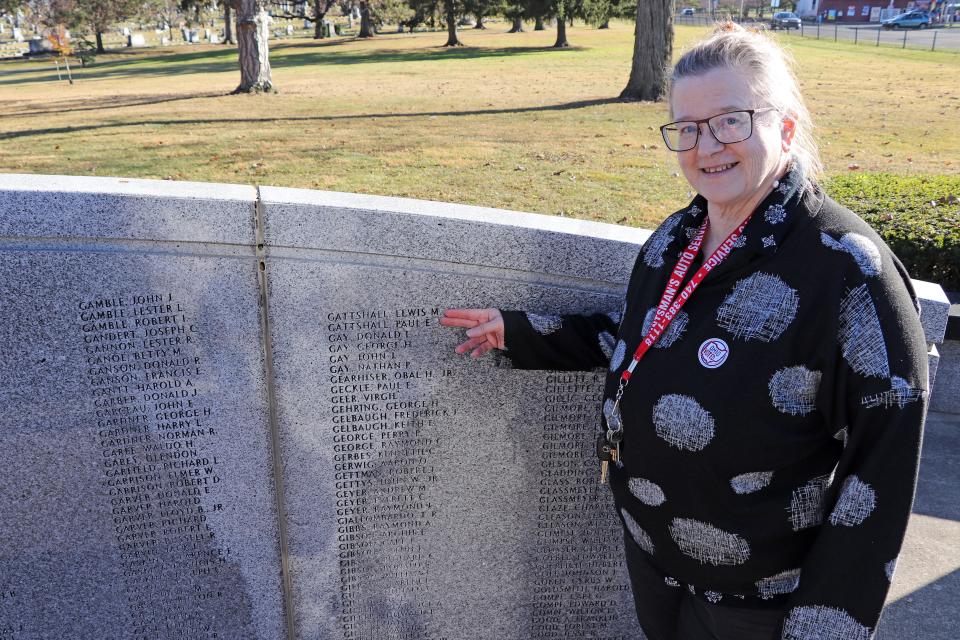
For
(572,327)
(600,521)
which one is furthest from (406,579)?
(572,327)

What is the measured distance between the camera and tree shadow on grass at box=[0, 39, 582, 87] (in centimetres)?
3072

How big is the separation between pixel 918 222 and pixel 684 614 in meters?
4.04

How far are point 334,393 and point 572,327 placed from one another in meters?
0.87

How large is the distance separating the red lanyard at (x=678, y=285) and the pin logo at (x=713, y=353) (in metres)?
0.13

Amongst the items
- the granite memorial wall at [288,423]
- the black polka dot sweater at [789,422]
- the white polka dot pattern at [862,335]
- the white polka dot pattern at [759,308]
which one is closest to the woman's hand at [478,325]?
the granite memorial wall at [288,423]

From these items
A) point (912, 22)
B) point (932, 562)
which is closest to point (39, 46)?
point (912, 22)

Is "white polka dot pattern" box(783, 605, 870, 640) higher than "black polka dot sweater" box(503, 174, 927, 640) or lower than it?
lower

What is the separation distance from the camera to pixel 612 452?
85.7 inches

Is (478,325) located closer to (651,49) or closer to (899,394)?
(899,394)

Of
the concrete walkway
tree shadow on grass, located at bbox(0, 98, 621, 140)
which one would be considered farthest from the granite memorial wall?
tree shadow on grass, located at bbox(0, 98, 621, 140)

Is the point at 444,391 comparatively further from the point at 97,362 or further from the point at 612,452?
the point at 97,362

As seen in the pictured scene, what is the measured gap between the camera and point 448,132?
11828 millimetres

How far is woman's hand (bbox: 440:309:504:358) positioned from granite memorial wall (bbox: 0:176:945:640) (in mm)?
57

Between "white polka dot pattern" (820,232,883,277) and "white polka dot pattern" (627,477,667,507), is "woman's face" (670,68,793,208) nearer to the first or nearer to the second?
"white polka dot pattern" (820,232,883,277)
